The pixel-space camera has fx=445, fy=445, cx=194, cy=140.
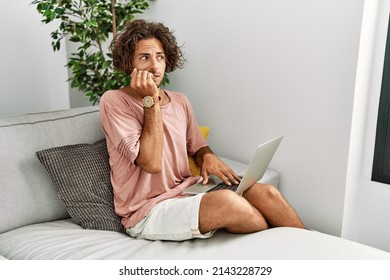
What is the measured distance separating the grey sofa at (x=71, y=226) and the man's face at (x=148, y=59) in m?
Result: 0.37

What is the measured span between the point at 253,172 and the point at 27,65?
1.52 m

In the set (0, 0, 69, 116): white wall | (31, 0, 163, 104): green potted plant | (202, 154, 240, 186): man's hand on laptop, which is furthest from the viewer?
(0, 0, 69, 116): white wall

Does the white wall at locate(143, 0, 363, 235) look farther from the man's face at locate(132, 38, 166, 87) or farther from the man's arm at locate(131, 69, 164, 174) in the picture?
the man's arm at locate(131, 69, 164, 174)

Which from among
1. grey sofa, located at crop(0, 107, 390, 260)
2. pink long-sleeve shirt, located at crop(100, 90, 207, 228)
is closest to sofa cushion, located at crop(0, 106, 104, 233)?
grey sofa, located at crop(0, 107, 390, 260)

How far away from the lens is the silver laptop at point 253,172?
1478mm

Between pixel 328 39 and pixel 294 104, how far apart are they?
0.33 metres

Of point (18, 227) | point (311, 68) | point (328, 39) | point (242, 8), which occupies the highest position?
point (242, 8)

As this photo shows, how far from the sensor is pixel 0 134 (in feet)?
5.39

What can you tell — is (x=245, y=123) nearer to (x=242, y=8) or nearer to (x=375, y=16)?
(x=242, y=8)

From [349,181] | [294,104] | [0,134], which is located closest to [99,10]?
[0,134]

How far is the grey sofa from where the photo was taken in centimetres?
139

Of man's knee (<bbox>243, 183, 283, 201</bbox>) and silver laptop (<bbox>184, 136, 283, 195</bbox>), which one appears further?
man's knee (<bbox>243, 183, 283, 201</bbox>)

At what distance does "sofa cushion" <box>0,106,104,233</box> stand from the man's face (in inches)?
15.4
